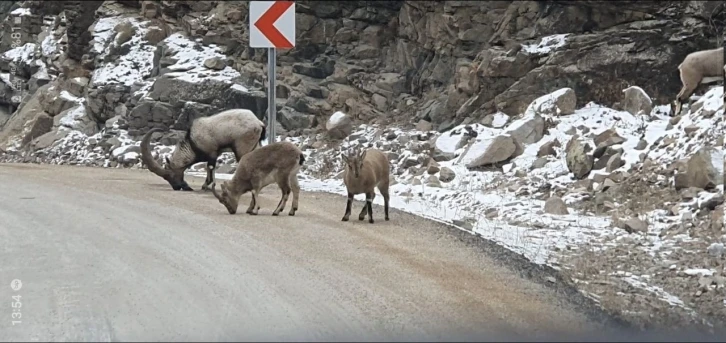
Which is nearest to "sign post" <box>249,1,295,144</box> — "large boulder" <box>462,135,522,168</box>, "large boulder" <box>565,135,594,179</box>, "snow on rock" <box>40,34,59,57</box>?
"large boulder" <box>462,135,522,168</box>

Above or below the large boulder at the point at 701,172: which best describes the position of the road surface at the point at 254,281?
below

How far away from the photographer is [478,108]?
61.5 ft

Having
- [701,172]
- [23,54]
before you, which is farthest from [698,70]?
[23,54]

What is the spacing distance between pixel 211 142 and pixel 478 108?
6.75 metres

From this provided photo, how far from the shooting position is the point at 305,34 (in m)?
A: 23.7

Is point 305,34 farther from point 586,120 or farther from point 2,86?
point 2,86

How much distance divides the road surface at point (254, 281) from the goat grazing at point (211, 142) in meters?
3.82

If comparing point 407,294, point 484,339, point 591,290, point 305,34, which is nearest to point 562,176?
point 591,290

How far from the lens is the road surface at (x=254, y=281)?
19.1 feet

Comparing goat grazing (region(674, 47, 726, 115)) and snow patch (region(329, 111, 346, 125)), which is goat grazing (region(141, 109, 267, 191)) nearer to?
snow patch (region(329, 111, 346, 125))

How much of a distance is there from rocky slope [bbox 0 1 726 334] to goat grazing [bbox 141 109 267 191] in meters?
1.49

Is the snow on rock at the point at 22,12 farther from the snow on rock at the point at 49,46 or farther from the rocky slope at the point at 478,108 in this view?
the snow on rock at the point at 49,46

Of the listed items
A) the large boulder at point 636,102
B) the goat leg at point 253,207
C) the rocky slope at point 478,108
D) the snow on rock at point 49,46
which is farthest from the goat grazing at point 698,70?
the snow on rock at point 49,46

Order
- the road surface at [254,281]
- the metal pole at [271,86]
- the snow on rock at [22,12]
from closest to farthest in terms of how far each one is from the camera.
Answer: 1. the road surface at [254,281]
2. the metal pole at [271,86]
3. the snow on rock at [22,12]
